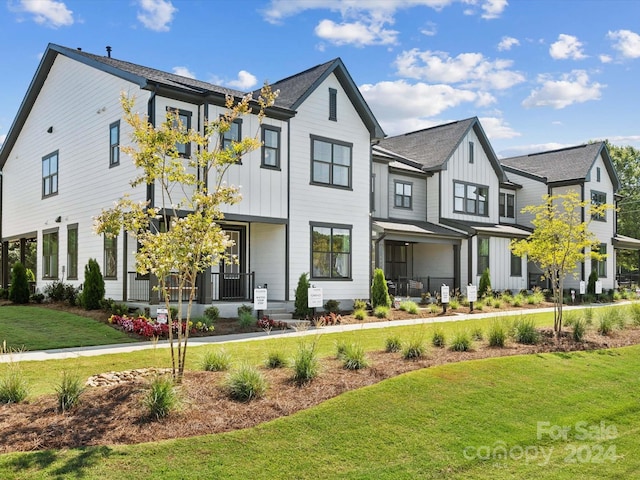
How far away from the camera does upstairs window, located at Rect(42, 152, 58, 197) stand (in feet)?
75.7

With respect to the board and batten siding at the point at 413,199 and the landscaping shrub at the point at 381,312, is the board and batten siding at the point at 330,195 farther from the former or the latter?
the board and batten siding at the point at 413,199

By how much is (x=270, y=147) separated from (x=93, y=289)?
7.17m

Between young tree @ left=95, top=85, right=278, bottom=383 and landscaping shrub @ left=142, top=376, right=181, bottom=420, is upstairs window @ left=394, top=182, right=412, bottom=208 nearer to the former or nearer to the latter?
young tree @ left=95, top=85, right=278, bottom=383

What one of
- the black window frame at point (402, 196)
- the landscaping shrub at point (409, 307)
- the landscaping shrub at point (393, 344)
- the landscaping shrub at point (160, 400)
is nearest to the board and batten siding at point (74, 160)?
the landscaping shrub at point (393, 344)

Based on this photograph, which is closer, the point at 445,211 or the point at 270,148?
the point at 270,148

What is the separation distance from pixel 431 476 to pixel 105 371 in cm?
605

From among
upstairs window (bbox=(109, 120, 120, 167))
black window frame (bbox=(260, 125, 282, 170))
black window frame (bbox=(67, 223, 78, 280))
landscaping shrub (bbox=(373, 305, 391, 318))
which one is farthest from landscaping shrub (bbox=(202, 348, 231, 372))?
black window frame (bbox=(67, 223, 78, 280))

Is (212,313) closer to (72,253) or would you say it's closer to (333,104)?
(72,253)

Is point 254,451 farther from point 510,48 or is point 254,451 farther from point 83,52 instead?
point 83,52

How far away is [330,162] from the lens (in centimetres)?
2119

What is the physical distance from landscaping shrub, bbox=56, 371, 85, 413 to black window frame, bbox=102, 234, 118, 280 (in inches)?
469

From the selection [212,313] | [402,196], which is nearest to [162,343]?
[212,313]

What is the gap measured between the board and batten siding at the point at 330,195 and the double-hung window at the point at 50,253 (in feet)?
32.9

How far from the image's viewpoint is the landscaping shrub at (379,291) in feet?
69.8
